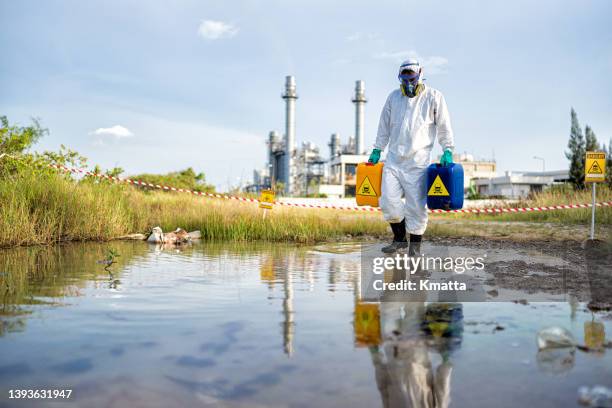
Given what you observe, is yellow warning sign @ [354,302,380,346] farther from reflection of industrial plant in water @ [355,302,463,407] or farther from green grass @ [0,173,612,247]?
green grass @ [0,173,612,247]

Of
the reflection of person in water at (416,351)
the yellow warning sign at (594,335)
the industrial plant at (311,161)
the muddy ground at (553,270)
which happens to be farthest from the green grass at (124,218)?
the industrial plant at (311,161)

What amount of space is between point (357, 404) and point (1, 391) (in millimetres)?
1286

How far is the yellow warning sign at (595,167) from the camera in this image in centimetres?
911

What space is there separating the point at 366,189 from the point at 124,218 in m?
5.56

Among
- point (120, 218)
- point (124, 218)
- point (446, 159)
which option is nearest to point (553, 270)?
point (446, 159)

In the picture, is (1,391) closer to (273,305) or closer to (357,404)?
(357,404)

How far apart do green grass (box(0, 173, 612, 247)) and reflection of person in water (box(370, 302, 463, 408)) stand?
666 centimetres

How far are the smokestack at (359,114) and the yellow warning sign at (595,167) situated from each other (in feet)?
189

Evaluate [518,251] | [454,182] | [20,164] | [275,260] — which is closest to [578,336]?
[454,182]

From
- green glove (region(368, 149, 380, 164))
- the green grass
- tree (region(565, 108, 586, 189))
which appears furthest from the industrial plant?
green glove (region(368, 149, 380, 164))

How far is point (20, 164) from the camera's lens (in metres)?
9.98

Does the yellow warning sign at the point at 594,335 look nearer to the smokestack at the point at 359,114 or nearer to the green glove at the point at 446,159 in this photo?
the green glove at the point at 446,159

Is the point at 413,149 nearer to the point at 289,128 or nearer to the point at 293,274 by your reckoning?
the point at 293,274

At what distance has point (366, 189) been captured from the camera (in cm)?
676
